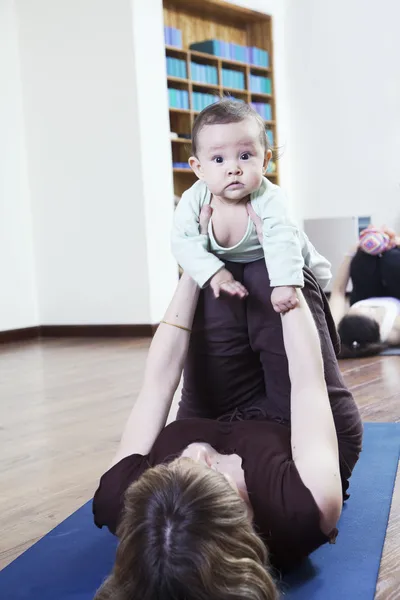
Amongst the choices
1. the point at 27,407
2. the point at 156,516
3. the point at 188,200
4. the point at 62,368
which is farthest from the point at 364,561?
the point at 62,368

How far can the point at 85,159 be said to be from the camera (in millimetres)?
5273

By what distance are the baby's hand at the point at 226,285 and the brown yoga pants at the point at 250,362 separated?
0.28 ft

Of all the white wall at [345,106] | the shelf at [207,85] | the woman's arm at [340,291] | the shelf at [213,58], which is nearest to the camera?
the woman's arm at [340,291]

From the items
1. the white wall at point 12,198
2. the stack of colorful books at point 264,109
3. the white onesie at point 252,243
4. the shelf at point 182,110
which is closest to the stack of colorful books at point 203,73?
the shelf at point 182,110

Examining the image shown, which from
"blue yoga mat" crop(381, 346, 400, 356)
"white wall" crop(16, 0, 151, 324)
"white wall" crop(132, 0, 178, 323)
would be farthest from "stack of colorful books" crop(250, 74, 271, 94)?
"blue yoga mat" crop(381, 346, 400, 356)

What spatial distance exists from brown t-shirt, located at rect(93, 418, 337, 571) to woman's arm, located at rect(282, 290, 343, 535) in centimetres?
2

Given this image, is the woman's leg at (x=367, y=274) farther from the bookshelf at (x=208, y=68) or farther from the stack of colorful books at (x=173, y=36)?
the stack of colorful books at (x=173, y=36)

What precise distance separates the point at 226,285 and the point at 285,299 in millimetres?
128

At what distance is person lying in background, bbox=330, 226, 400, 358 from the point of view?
388cm

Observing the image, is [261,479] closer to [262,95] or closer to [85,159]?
[85,159]

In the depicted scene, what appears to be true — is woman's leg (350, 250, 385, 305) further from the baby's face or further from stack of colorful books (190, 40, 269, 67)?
stack of colorful books (190, 40, 269, 67)

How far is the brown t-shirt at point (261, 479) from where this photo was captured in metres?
1.25

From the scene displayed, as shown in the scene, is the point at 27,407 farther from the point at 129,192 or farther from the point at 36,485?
the point at 129,192

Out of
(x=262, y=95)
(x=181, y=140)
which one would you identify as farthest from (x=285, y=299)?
(x=262, y=95)
